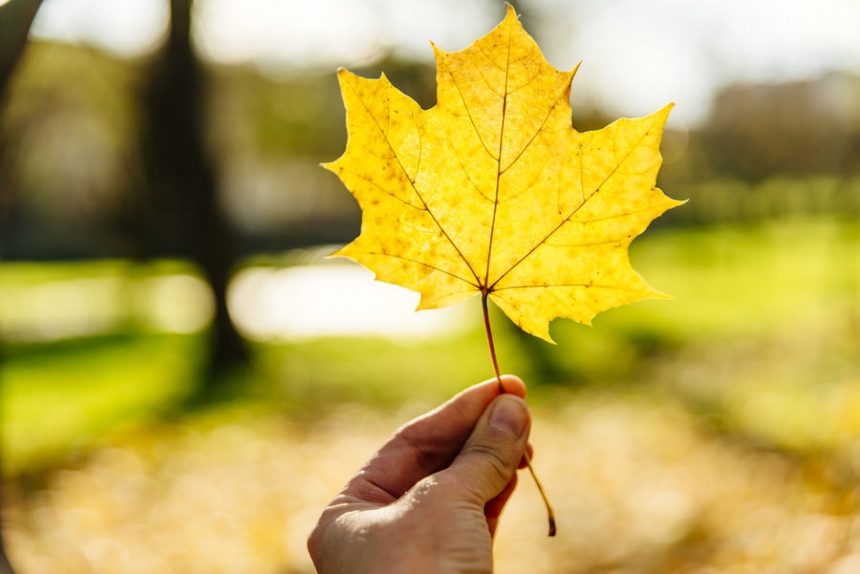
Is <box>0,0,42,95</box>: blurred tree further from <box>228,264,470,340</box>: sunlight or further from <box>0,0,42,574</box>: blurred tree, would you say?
<box>228,264,470,340</box>: sunlight

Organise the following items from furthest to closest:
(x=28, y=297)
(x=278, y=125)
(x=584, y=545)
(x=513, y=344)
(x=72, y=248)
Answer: (x=72, y=248) → (x=28, y=297) → (x=278, y=125) → (x=513, y=344) → (x=584, y=545)

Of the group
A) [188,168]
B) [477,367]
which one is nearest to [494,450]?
[477,367]

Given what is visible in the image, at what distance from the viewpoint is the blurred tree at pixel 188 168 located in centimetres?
767

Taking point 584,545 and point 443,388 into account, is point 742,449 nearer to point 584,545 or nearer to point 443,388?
point 584,545

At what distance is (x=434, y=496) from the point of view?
1439mm

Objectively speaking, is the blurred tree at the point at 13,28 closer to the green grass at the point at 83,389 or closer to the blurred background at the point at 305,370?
the blurred background at the point at 305,370

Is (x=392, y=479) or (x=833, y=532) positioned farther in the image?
(x=833, y=532)

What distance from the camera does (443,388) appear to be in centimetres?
757

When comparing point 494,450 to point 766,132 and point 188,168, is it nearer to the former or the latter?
point 188,168

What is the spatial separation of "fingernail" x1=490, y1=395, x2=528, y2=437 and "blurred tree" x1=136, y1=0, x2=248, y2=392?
21.9ft

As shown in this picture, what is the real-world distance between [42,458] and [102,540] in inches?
69.4

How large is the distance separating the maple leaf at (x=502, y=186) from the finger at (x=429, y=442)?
396 mm

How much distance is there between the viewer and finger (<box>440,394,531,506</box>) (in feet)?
4.91

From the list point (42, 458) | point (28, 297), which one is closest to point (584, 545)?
point (42, 458)
